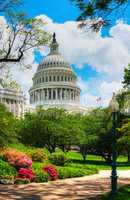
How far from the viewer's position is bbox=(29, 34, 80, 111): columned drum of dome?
539 ft

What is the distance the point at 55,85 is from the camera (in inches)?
6491

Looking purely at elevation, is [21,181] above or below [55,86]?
below

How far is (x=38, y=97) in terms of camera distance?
166000 mm

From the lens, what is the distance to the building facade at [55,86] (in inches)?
6462

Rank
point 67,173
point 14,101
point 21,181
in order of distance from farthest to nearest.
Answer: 1. point 14,101
2. point 67,173
3. point 21,181

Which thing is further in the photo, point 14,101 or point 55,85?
point 55,85

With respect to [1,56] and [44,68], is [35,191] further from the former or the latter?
[44,68]

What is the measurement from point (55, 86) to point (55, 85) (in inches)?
13.1

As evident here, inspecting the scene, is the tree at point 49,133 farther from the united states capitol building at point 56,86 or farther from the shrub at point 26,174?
the united states capitol building at point 56,86

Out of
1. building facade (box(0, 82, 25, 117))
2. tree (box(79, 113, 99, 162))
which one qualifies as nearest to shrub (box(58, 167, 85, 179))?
tree (box(79, 113, 99, 162))

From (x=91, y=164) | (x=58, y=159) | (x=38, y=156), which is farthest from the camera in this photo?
(x=91, y=164)

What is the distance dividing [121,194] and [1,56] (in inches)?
372

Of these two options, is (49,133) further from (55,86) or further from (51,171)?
(55,86)

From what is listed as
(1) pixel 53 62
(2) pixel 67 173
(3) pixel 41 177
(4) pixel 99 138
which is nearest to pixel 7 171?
(3) pixel 41 177
